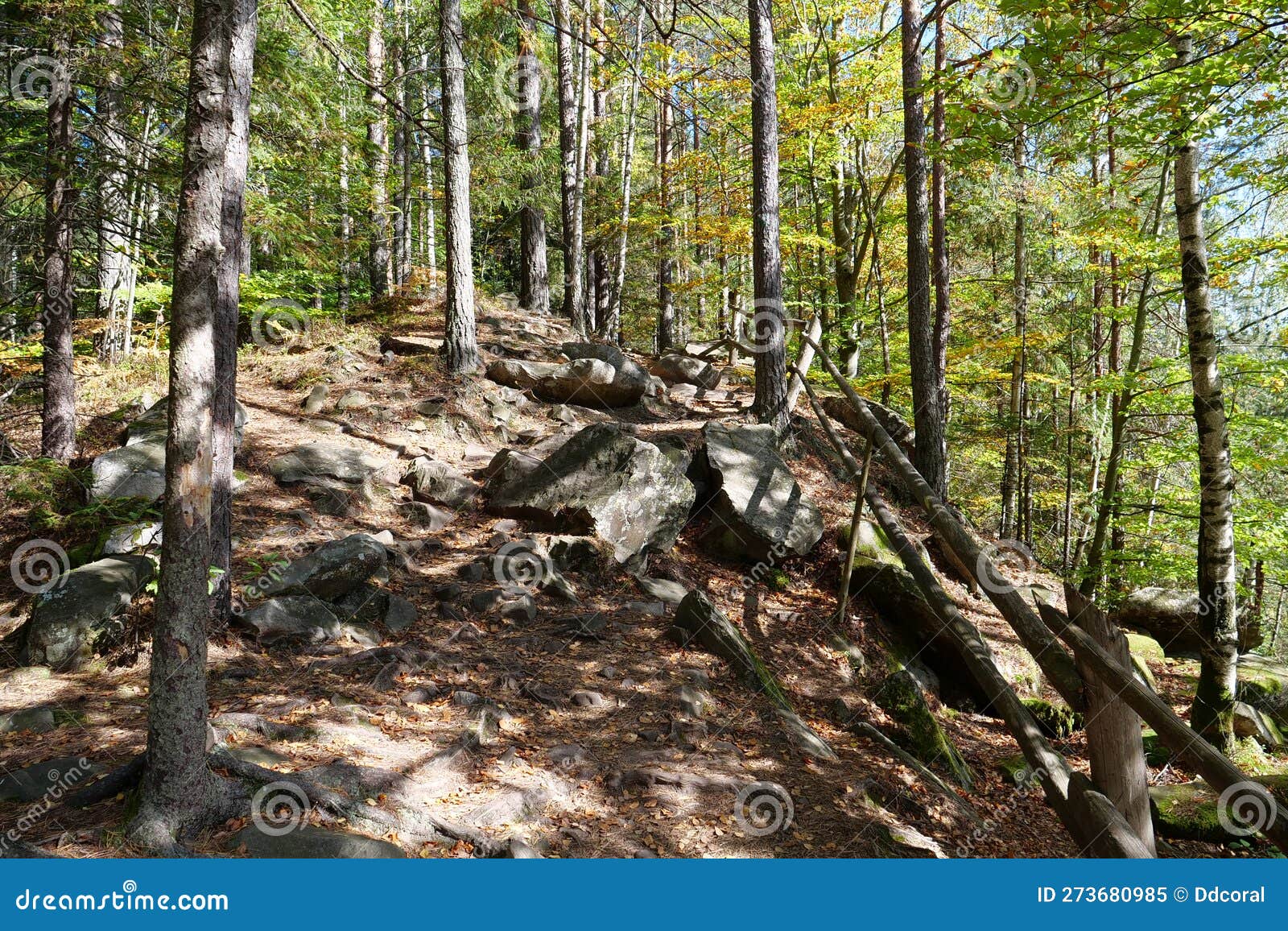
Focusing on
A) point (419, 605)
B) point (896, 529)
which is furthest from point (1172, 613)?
point (419, 605)

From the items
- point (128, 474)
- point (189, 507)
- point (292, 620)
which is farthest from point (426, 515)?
point (189, 507)

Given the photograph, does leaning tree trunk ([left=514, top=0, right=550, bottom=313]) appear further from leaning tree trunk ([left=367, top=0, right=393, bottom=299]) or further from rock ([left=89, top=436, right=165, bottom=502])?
rock ([left=89, top=436, right=165, bottom=502])

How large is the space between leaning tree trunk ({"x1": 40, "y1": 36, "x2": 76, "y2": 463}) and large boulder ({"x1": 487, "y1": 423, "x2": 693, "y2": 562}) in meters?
4.56

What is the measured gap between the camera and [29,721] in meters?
4.04

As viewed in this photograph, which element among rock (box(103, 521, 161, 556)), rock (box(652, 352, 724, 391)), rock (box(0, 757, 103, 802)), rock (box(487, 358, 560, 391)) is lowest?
rock (box(0, 757, 103, 802))

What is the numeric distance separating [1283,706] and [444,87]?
542 inches

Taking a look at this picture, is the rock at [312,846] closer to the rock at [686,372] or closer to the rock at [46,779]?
the rock at [46,779]

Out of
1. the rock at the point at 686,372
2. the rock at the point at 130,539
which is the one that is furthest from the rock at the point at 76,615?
the rock at the point at 686,372

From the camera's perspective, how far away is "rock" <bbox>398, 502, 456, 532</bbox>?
745 centimetres

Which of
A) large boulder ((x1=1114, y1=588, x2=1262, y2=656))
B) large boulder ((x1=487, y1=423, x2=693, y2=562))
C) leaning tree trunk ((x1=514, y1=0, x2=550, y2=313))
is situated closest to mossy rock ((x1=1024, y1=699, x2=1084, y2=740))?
large boulder ((x1=487, y1=423, x2=693, y2=562))

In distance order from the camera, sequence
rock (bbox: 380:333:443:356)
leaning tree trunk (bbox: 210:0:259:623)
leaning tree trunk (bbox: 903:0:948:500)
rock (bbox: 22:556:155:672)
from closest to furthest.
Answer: rock (bbox: 22:556:155:672), leaning tree trunk (bbox: 210:0:259:623), leaning tree trunk (bbox: 903:0:948:500), rock (bbox: 380:333:443:356)

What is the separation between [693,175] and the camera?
14578 mm

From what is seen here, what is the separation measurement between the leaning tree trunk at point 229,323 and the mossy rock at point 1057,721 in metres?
7.92

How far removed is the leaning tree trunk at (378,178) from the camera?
Result: 14412 mm
